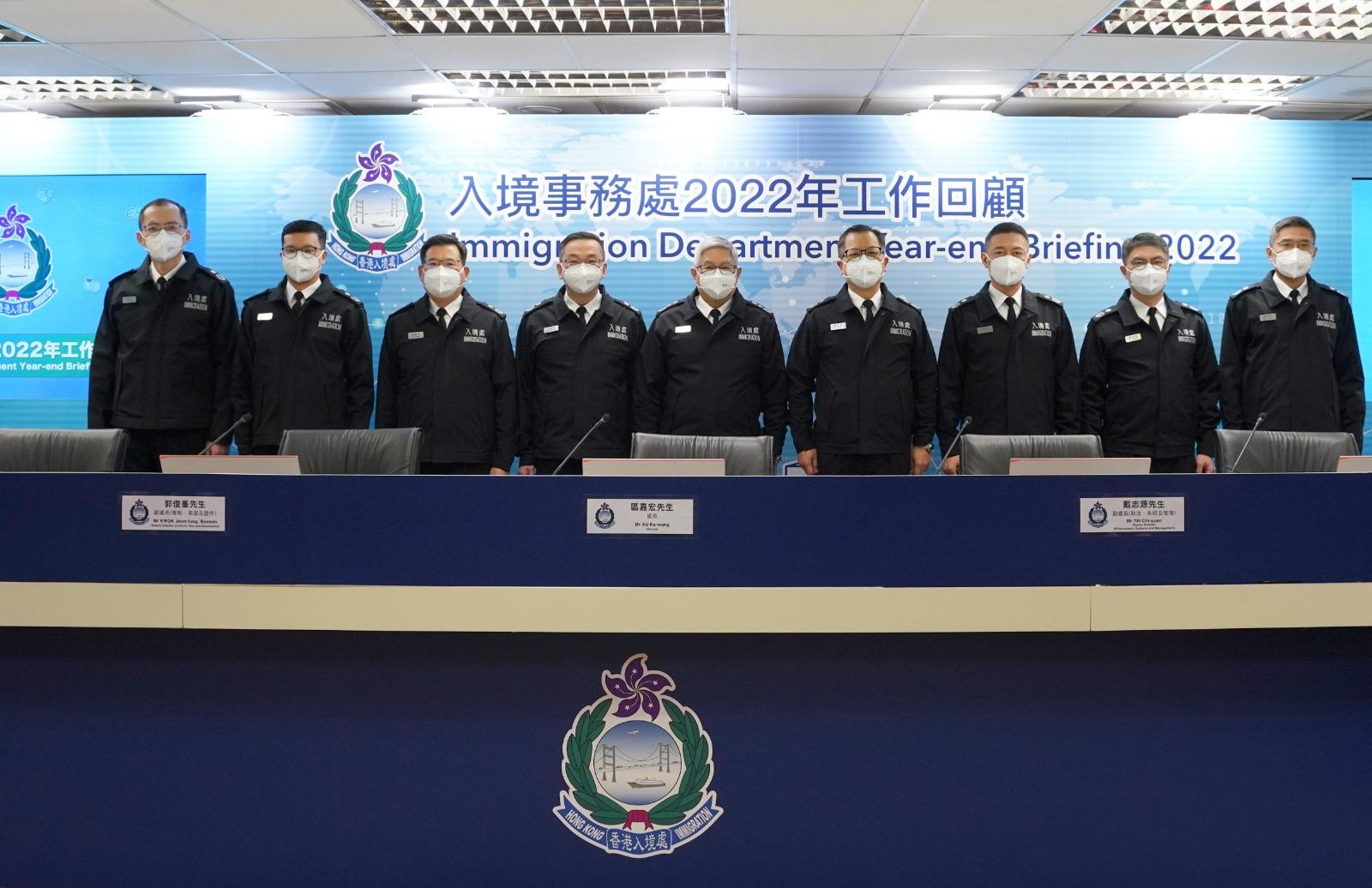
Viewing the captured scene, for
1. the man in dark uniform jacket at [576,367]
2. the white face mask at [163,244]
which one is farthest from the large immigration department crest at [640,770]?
the white face mask at [163,244]

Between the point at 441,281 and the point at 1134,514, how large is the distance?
315 centimetres

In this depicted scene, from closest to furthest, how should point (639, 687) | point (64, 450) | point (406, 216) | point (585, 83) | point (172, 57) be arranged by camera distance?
1. point (639, 687)
2. point (64, 450)
3. point (172, 57)
4. point (585, 83)
5. point (406, 216)

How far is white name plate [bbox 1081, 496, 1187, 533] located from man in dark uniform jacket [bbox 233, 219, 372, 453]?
10.5 feet

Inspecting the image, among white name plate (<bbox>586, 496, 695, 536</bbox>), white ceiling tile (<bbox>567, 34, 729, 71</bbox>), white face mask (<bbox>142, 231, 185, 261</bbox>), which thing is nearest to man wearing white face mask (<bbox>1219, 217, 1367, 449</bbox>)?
white ceiling tile (<bbox>567, 34, 729, 71</bbox>)

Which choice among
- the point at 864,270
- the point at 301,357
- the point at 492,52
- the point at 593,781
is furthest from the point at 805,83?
the point at 593,781

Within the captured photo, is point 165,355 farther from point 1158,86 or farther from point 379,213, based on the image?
point 1158,86

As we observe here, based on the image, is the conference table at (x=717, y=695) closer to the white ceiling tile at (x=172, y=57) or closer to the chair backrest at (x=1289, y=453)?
the chair backrest at (x=1289, y=453)

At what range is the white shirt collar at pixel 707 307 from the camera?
13.6 ft

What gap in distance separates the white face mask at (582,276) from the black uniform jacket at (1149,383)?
230 cm

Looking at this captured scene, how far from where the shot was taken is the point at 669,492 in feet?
6.17

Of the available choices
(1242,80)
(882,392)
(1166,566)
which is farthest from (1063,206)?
(1166,566)

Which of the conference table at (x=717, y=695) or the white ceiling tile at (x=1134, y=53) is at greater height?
the white ceiling tile at (x=1134, y=53)

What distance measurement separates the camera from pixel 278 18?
13.1 feet

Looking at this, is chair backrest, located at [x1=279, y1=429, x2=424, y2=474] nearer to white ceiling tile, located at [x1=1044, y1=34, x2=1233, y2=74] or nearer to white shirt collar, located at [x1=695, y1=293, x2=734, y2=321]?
white shirt collar, located at [x1=695, y1=293, x2=734, y2=321]
